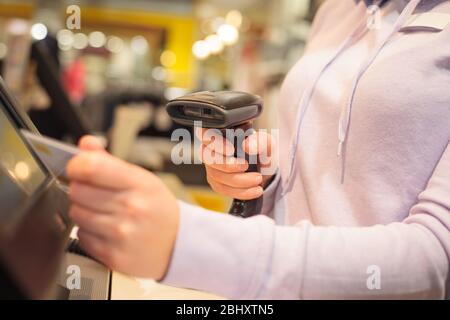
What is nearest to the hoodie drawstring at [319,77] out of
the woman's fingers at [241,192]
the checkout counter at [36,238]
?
the woman's fingers at [241,192]

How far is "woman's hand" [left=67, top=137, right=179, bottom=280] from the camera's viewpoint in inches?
15.9

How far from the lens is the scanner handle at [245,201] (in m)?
0.72

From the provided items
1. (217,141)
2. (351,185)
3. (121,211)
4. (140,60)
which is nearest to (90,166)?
(121,211)

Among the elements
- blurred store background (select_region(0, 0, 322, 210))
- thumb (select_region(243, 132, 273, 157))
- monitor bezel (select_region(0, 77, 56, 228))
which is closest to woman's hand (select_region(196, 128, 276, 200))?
thumb (select_region(243, 132, 273, 157))

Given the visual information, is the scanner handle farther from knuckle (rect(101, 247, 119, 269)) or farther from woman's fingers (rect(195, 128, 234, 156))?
knuckle (rect(101, 247, 119, 269))

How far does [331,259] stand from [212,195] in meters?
2.37

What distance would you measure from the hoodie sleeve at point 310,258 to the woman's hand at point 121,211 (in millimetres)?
24

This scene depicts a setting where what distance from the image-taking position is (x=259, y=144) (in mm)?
751

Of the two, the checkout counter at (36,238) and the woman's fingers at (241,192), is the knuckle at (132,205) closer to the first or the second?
the checkout counter at (36,238)

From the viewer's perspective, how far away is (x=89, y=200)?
Answer: 412 millimetres

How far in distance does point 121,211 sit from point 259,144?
37 cm

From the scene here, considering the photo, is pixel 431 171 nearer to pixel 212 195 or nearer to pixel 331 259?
pixel 331 259

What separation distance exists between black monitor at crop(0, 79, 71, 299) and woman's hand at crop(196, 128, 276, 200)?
221mm

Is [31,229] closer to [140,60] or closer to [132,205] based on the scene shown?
[132,205]
